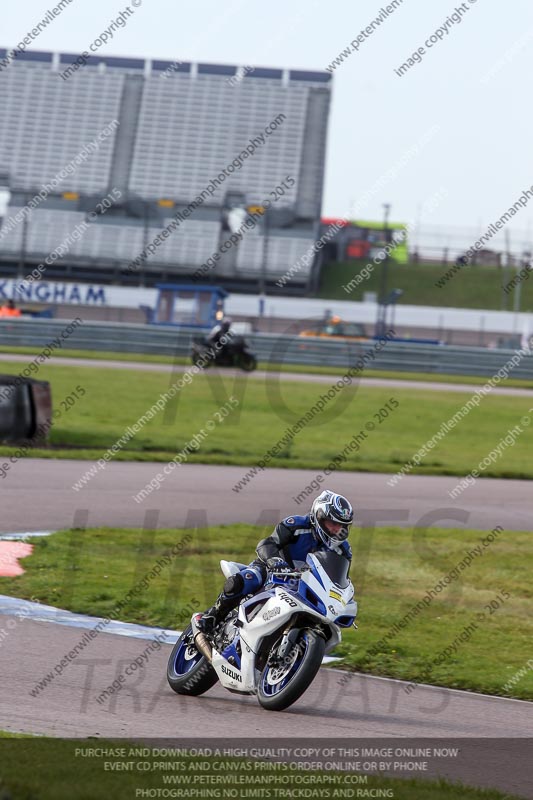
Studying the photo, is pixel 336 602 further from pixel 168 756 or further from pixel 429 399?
pixel 429 399

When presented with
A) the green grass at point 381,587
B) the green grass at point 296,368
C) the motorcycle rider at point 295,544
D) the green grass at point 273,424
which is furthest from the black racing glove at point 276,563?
the green grass at point 296,368

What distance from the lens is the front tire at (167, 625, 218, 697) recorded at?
22.1ft

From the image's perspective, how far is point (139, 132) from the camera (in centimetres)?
7000

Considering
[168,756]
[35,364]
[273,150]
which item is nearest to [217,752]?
[168,756]

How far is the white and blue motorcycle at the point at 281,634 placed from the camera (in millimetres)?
6164

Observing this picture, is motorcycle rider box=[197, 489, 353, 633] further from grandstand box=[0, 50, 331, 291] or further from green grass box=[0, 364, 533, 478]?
grandstand box=[0, 50, 331, 291]

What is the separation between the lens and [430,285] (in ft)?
227

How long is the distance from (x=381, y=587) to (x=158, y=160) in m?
61.6

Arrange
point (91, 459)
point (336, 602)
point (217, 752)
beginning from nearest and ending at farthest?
point (217, 752)
point (336, 602)
point (91, 459)

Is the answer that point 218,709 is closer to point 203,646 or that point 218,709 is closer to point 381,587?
point 203,646

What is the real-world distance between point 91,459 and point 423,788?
1177cm

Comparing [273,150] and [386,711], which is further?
[273,150]

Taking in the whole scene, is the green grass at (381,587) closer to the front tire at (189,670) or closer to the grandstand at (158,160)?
the front tire at (189,670)

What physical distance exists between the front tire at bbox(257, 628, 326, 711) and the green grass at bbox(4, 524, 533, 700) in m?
1.53
